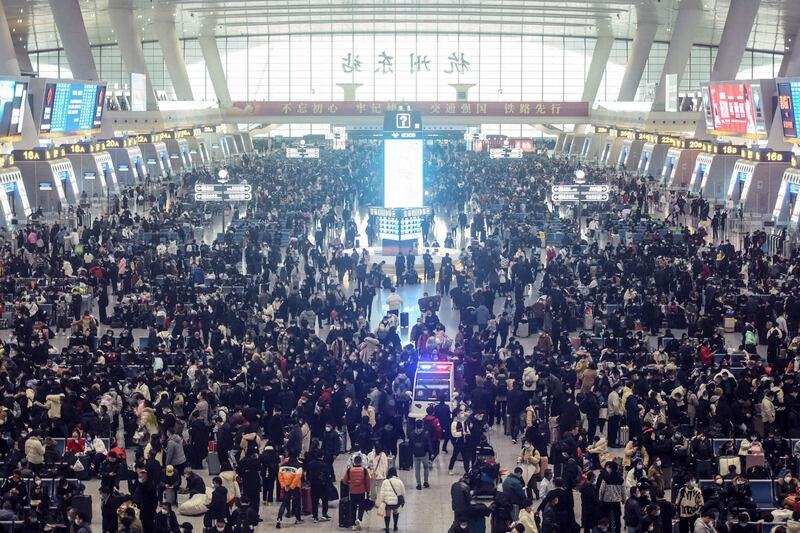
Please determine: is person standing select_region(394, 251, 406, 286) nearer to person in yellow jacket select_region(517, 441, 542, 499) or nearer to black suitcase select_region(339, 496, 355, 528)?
person in yellow jacket select_region(517, 441, 542, 499)

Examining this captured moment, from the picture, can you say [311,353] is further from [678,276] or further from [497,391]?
[678,276]

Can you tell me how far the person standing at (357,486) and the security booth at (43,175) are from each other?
3061cm

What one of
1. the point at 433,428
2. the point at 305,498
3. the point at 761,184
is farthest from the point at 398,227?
the point at 305,498

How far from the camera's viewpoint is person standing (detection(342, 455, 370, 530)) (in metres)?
15.3

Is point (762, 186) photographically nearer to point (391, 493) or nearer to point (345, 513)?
point (345, 513)

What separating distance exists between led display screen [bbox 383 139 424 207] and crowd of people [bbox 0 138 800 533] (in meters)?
6.65

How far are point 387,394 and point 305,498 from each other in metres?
3.10

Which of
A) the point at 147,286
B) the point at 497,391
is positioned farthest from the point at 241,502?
the point at 147,286

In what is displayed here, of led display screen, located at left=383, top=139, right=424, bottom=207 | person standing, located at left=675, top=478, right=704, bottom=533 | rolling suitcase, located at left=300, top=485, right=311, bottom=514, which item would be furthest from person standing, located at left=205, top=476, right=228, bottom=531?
led display screen, located at left=383, top=139, right=424, bottom=207

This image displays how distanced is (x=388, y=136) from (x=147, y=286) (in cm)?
1259

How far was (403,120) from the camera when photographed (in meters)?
38.8

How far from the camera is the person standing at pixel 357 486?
Answer: 15266mm

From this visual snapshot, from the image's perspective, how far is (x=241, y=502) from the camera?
14.0m

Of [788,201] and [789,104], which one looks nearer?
[789,104]
